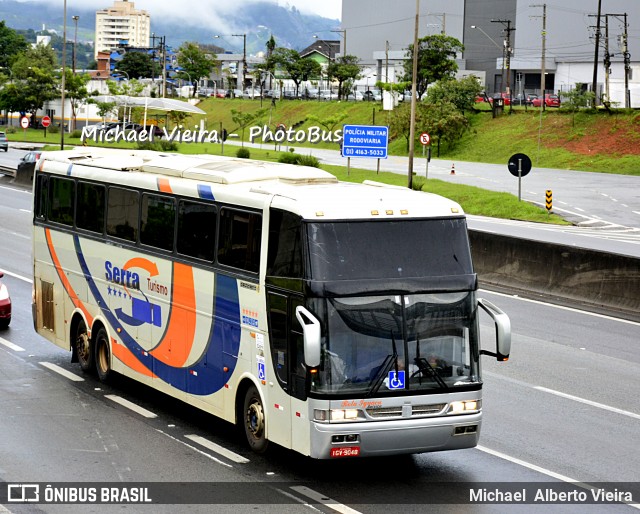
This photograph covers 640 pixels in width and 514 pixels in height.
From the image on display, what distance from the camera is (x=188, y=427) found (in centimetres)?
1325

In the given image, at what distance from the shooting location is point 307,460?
1179cm

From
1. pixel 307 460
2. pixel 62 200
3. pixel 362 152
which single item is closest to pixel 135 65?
pixel 362 152

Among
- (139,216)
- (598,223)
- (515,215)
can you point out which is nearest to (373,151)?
(515,215)

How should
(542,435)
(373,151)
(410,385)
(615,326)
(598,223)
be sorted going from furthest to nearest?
(373,151) → (598,223) → (615,326) → (542,435) → (410,385)

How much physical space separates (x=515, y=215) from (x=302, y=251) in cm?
3777

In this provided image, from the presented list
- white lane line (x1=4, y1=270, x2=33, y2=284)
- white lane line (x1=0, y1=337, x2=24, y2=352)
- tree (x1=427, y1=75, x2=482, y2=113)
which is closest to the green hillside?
tree (x1=427, y1=75, x2=482, y2=113)

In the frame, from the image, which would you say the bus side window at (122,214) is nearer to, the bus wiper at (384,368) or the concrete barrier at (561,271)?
the bus wiper at (384,368)

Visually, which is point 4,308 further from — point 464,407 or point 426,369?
point 464,407

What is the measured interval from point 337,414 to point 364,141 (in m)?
45.0

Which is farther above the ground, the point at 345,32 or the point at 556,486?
the point at 345,32

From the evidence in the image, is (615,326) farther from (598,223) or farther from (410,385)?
(598,223)

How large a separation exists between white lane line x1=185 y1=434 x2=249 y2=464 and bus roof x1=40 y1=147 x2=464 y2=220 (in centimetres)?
274

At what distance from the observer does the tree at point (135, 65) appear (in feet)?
610

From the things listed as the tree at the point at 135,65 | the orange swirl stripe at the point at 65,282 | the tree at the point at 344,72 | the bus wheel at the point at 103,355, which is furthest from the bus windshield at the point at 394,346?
the tree at the point at 135,65
